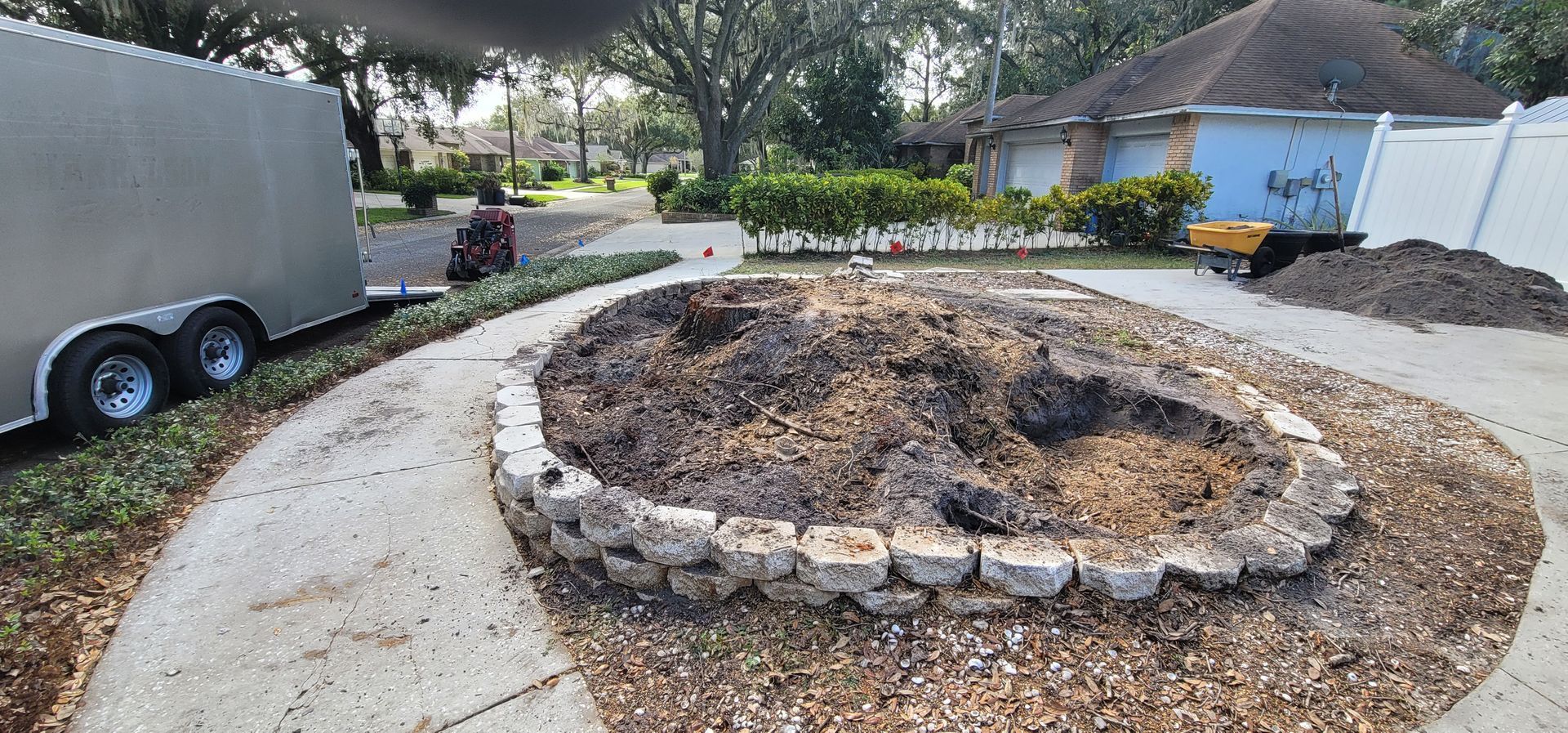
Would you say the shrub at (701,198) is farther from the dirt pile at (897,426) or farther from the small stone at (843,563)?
the small stone at (843,563)

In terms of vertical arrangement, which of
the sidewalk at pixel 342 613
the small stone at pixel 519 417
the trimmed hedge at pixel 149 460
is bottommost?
the sidewalk at pixel 342 613

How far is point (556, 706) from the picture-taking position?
2008 millimetres

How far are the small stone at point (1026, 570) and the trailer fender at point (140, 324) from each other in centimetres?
507

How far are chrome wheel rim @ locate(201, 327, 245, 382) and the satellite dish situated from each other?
17328 millimetres

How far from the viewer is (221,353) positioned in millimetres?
4973

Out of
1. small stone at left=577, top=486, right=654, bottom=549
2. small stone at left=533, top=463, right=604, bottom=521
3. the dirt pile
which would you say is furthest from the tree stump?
small stone at left=577, top=486, right=654, bottom=549

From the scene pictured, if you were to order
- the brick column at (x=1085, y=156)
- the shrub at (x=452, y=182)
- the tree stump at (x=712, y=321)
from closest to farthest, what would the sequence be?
the tree stump at (x=712, y=321)
the brick column at (x=1085, y=156)
the shrub at (x=452, y=182)

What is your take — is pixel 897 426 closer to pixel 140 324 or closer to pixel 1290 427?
pixel 1290 427

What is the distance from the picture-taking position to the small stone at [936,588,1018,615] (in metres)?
2.27

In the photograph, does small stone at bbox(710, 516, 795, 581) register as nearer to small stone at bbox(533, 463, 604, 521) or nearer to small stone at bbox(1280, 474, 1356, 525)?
small stone at bbox(533, 463, 604, 521)

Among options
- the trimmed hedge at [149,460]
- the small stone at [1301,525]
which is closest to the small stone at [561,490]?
the trimmed hedge at [149,460]

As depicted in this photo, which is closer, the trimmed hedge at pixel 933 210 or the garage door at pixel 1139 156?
the trimmed hedge at pixel 933 210

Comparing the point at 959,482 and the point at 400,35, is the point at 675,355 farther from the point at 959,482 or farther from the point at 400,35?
the point at 400,35

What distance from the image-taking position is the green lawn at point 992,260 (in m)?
10.2
